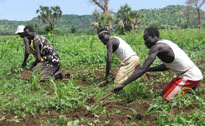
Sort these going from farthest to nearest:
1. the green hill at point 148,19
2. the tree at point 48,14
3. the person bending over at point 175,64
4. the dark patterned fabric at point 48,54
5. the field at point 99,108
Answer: the green hill at point 148,19, the tree at point 48,14, the dark patterned fabric at point 48,54, the person bending over at point 175,64, the field at point 99,108

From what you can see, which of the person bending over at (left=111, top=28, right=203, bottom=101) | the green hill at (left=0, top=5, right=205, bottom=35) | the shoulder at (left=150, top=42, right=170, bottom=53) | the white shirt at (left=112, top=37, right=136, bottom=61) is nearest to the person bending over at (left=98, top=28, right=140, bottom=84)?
the white shirt at (left=112, top=37, right=136, bottom=61)

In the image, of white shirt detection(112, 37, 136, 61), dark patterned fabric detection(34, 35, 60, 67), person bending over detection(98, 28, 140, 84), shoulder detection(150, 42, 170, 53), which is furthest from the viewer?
dark patterned fabric detection(34, 35, 60, 67)

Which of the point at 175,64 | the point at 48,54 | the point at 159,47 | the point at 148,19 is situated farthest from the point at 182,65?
the point at 148,19

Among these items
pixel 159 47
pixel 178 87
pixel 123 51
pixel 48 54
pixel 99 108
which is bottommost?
pixel 99 108

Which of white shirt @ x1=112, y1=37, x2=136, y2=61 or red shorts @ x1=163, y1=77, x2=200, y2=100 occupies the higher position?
white shirt @ x1=112, y1=37, x2=136, y2=61

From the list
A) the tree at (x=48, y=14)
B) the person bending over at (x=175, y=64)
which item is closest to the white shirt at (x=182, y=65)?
the person bending over at (x=175, y=64)

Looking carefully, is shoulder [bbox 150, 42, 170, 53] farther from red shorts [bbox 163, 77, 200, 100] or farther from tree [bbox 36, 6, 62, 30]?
tree [bbox 36, 6, 62, 30]

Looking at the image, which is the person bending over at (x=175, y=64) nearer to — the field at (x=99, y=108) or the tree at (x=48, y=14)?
the field at (x=99, y=108)

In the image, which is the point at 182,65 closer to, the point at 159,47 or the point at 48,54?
the point at 159,47

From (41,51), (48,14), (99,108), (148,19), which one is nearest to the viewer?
(99,108)

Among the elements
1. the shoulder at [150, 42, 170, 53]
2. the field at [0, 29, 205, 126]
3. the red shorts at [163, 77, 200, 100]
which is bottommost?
the field at [0, 29, 205, 126]

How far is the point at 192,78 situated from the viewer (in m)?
3.72

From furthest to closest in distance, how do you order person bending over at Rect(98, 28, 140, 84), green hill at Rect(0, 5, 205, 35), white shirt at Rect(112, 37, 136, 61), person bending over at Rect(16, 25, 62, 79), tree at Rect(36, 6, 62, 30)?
green hill at Rect(0, 5, 205, 35) < tree at Rect(36, 6, 62, 30) < person bending over at Rect(16, 25, 62, 79) < white shirt at Rect(112, 37, 136, 61) < person bending over at Rect(98, 28, 140, 84)

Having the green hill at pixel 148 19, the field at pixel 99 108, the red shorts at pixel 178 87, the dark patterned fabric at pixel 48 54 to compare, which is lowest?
the field at pixel 99 108
